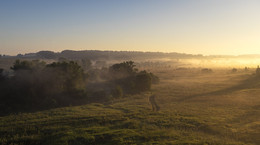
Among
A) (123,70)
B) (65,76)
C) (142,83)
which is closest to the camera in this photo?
(65,76)

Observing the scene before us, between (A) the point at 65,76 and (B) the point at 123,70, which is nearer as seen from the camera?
(A) the point at 65,76

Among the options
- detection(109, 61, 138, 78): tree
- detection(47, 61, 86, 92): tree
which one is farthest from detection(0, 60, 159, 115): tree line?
detection(109, 61, 138, 78): tree

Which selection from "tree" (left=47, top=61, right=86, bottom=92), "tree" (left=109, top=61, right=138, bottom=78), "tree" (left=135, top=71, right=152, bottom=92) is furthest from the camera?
"tree" (left=109, top=61, right=138, bottom=78)

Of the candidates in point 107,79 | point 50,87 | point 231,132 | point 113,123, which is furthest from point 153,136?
point 107,79

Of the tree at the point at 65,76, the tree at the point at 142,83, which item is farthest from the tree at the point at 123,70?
the tree at the point at 65,76

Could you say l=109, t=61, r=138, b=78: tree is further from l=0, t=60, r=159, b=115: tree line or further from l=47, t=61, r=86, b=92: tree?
l=47, t=61, r=86, b=92: tree

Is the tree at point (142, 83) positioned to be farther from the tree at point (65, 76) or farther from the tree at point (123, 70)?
the tree at point (65, 76)

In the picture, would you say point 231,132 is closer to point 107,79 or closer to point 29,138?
point 29,138

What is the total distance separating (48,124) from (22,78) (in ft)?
91.7

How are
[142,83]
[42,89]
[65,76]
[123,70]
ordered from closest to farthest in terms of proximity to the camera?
[42,89], [65,76], [142,83], [123,70]

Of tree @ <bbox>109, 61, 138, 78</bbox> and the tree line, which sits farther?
tree @ <bbox>109, 61, 138, 78</bbox>

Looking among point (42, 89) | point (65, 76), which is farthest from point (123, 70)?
point (42, 89)

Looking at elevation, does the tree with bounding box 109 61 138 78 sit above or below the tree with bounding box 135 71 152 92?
above

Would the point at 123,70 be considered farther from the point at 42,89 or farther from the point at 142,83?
the point at 42,89
